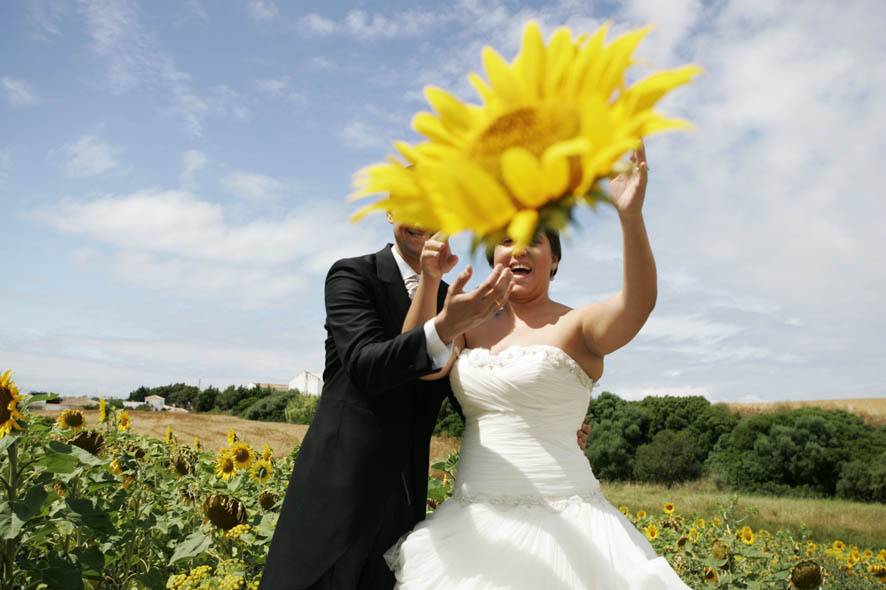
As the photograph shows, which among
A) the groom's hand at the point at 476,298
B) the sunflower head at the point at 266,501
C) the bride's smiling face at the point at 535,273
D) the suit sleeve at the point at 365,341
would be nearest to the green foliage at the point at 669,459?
the sunflower head at the point at 266,501

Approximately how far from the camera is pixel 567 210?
104 centimetres

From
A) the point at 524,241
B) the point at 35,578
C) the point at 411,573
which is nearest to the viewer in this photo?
the point at 524,241

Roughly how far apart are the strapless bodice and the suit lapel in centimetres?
38

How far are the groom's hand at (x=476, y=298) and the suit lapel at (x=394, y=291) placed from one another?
3.38 feet

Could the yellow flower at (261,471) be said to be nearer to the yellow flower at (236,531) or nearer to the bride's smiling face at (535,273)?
the yellow flower at (236,531)

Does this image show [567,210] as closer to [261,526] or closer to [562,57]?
[562,57]

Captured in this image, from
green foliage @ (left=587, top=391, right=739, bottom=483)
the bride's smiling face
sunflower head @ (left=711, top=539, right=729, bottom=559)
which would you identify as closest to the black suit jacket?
the bride's smiling face

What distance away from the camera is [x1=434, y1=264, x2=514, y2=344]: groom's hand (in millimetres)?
1826

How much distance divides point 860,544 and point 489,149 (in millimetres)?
20902

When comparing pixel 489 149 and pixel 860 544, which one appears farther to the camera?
pixel 860 544

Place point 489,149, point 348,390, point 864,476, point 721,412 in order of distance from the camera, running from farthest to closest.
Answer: point 721,412 < point 864,476 < point 348,390 < point 489,149

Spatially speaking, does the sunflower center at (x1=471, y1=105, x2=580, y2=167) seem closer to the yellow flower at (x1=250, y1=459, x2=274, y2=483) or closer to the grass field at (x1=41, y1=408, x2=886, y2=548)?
the yellow flower at (x1=250, y1=459, x2=274, y2=483)

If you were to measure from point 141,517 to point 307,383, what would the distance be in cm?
5837

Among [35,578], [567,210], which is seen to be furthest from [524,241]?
[35,578]
